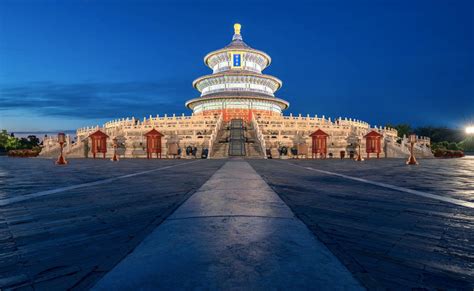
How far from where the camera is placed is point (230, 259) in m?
2.22

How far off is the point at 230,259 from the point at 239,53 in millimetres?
63047

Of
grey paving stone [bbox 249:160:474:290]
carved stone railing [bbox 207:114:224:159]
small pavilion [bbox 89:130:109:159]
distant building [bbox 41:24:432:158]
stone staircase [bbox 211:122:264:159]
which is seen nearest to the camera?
grey paving stone [bbox 249:160:474:290]

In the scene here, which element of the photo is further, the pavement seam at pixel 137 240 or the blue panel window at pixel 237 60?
Answer: the blue panel window at pixel 237 60

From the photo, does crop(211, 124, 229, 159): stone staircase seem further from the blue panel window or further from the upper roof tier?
the upper roof tier

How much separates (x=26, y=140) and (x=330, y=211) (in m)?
90.9

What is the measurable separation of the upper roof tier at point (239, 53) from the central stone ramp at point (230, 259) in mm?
61605

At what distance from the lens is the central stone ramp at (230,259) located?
1.86 meters

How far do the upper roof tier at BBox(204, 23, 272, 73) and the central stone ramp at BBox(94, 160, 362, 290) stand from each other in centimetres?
6160

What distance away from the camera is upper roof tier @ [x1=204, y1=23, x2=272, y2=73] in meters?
62.2

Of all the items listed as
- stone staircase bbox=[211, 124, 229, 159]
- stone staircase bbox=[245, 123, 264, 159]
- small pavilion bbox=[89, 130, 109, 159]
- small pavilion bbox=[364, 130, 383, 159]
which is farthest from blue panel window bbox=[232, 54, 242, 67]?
small pavilion bbox=[364, 130, 383, 159]

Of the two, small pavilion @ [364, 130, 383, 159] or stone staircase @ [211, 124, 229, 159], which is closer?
stone staircase @ [211, 124, 229, 159]

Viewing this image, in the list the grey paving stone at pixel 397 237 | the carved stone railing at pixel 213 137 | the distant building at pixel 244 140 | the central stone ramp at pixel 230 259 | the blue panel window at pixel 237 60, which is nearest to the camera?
the central stone ramp at pixel 230 259

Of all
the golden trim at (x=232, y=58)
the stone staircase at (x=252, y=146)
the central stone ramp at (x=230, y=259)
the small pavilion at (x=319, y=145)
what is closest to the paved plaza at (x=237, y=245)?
the central stone ramp at (x=230, y=259)

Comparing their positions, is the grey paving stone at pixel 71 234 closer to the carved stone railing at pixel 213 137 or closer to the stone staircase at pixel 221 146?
the carved stone railing at pixel 213 137
